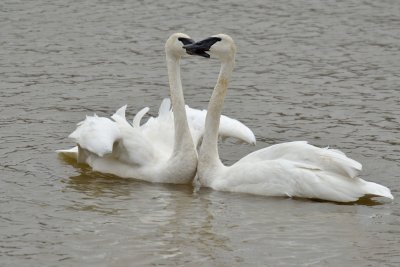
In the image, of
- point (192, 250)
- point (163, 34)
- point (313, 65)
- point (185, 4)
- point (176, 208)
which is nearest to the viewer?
point (192, 250)

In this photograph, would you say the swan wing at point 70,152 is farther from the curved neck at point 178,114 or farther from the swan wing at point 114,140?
the curved neck at point 178,114

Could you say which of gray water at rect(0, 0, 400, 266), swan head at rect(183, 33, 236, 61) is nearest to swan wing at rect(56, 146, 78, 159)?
gray water at rect(0, 0, 400, 266)

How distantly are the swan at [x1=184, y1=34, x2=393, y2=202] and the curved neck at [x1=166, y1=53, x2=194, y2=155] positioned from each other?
29 centimetres

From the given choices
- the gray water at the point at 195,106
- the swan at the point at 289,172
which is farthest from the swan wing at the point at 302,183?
the gray water at the point at 195,106

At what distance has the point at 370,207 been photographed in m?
10.8

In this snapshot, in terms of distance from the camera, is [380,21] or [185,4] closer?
[380,21]

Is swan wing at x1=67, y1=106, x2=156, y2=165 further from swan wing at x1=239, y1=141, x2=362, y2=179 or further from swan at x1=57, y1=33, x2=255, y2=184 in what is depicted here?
swan wing at x1=239, y1=141, x2=362, y2=179

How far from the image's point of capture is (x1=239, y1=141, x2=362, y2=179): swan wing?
1065 cm

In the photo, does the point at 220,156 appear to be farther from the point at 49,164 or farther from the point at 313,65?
the point at 313,65

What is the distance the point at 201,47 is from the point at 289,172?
157 centimetres

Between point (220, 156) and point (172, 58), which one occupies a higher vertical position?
point (172, 58)

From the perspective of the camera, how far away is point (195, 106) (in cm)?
1472

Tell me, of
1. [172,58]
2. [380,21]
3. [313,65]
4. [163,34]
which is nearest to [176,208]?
[172,58]

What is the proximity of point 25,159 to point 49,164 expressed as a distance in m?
0.26
